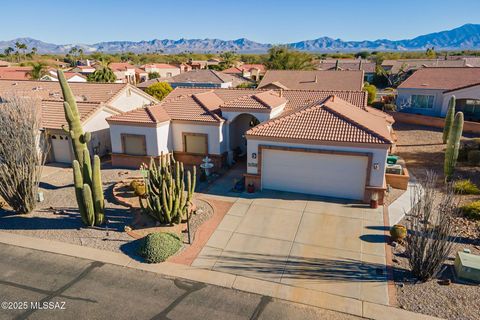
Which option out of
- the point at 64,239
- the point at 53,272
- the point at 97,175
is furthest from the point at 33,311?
the point at 97,175

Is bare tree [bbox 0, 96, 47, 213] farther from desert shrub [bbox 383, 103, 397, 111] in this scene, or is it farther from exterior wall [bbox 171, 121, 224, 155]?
desert shrub [bbox 383, 103, 397, 111]

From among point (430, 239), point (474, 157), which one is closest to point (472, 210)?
point (430, 239)

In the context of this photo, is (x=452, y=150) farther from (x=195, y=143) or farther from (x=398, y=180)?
(x=195, y=143)

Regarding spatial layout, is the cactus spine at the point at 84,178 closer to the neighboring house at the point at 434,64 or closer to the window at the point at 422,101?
the window at the point at 422,101

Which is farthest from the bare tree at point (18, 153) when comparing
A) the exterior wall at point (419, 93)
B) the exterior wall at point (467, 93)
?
the exterior wall at point (467, 93)

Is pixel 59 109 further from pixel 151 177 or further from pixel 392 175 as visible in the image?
pixel 392 175
